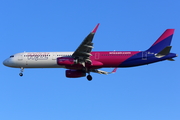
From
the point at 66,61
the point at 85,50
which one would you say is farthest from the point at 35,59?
the point at 85,50

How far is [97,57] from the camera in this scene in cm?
5347

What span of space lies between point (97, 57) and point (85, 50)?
9.59 ft

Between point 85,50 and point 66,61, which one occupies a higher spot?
point 85,50

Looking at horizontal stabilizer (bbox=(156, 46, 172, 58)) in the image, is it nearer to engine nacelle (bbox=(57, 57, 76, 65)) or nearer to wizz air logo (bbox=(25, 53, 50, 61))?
engine nacelle (bbox=(57, 57, 76, 65))

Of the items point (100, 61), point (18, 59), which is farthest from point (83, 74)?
point (18, 59)

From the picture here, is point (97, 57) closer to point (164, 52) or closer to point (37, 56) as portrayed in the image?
point (37, 56)

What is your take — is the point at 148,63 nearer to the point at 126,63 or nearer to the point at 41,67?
the point at 126,63

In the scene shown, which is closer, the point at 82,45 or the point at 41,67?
the point at 82,45

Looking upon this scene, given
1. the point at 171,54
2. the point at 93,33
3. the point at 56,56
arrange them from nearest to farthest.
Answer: the point at 93,33, the point at 171,54, the point at 56,56

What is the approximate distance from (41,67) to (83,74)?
609 centimetres

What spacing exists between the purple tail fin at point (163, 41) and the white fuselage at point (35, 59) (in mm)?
11147

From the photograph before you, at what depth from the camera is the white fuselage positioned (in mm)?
54625

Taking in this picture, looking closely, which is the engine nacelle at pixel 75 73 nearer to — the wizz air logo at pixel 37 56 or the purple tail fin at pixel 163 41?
the wizz air logo at pixel 37 56

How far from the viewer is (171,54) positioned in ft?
167
